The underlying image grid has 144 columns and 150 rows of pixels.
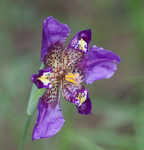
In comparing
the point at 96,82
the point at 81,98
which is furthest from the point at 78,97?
the point at 96,82

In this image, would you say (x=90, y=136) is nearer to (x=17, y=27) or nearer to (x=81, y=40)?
(x=81, y=40)

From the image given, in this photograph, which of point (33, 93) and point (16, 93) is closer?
point (33, 93)

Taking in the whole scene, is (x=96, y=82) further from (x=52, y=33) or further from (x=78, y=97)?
(x=52, y=33)

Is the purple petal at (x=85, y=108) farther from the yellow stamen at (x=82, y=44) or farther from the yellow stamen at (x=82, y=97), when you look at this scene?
the yellow stamen at (x=82, y=44)

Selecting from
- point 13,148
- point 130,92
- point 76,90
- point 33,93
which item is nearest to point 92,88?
point 130,92

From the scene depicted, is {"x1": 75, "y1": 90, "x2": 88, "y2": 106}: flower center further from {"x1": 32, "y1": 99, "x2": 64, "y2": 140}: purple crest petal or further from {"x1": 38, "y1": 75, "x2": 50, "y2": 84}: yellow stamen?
{"x1": 38, "y1": 75, "x2": 50, "y2": 84}: yellow stamen

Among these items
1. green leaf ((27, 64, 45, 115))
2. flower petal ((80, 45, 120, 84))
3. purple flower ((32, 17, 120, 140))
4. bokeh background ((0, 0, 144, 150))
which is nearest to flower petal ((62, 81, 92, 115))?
purple flower ((32, 17, 120, 140))
